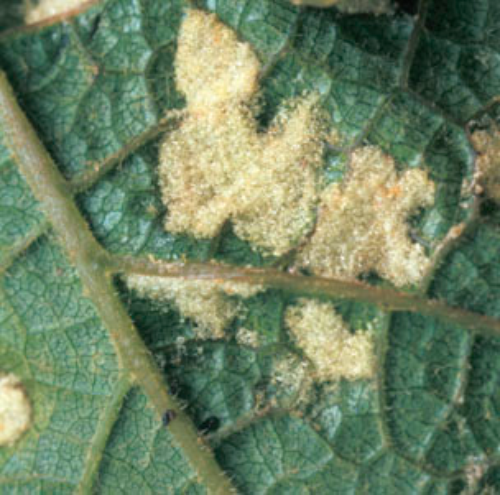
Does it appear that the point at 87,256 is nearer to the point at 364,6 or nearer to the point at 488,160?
the point at 364,6

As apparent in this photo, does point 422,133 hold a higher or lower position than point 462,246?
higher

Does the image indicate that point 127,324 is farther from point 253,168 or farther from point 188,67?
point 188,67

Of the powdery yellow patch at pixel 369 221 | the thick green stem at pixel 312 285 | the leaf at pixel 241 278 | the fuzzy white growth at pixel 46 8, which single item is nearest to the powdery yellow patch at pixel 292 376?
the leaf at pixel 241 278

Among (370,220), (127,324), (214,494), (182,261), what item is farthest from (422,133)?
(214,494)

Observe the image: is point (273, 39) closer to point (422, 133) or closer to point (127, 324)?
point (422, 133)

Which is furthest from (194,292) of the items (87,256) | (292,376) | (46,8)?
(46,8)

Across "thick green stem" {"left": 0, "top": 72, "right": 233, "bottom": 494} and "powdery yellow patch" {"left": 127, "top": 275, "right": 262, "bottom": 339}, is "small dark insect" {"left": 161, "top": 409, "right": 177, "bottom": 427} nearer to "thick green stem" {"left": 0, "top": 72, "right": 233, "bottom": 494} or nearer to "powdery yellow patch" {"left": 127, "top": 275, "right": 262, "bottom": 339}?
"thick green stem" {"left": 0, "top": 72, "right": 233, "bottom": 494}

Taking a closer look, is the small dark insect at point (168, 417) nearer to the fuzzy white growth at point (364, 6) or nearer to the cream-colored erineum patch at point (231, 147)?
the cream-colored erineum patch at point (231, 147)

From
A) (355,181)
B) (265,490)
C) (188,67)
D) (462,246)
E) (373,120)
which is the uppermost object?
(188,67)
